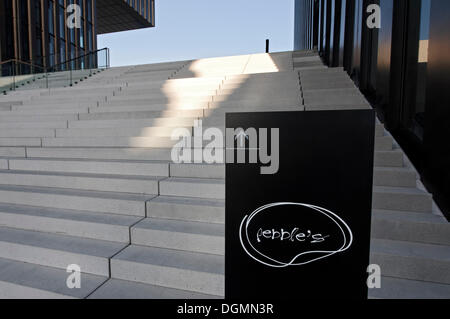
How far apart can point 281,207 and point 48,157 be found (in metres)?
4.19

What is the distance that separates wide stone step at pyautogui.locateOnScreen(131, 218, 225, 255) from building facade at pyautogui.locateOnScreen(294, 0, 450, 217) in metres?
2.05

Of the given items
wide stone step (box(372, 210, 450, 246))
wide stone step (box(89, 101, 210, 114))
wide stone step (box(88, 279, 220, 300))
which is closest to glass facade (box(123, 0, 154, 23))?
wide stone step (box(89, 101, 210, 114))

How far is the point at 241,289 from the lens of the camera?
138 centimetres

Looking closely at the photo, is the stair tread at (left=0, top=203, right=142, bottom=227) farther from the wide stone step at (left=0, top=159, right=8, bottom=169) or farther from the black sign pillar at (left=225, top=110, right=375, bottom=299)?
the black sign pillar at (left=225, top=110, right=375, bottom=299)

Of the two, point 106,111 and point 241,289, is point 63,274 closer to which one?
point 241,289

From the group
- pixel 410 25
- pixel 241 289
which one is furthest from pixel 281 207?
pixel 410 25

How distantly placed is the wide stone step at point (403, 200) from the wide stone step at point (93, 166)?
2.32 m

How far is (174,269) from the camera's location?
2.25 meters

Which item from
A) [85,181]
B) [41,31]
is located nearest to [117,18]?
[41,31]

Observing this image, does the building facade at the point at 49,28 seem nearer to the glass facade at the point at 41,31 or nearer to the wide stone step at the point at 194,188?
the glass facade at the point at 41,31

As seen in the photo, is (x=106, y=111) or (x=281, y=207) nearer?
(x=281, y=207)

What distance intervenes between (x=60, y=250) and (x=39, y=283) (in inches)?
12.3

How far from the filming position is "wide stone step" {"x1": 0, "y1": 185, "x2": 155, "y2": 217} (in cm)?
298
